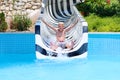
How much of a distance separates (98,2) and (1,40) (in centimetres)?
369

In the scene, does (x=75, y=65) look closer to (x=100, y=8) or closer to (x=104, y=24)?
(x=104, y=24)

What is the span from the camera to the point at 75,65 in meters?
8.59

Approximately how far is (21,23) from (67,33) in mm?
1927

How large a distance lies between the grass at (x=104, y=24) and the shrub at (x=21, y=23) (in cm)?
173

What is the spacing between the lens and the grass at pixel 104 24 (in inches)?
421

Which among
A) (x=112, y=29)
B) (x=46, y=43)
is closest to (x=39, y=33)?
(x=46, y=43)

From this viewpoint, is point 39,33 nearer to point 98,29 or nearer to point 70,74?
point 70,74

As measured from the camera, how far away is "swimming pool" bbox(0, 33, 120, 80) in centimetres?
767

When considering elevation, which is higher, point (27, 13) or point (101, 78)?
point (27, 13)

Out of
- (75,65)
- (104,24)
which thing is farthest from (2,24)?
(75,65)

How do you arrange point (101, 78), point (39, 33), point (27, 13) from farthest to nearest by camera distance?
point (27, 13), point (39, 33), point (101, 78)

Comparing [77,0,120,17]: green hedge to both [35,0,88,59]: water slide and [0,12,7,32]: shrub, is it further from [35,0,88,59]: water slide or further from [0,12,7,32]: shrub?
[0,12,7,32]: shrub

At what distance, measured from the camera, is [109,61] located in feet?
29.9

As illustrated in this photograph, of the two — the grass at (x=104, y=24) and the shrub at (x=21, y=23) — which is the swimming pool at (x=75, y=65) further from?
the shrub at (x=21, y=23)
